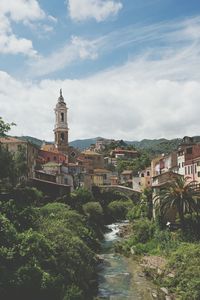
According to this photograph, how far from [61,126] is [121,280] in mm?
84254

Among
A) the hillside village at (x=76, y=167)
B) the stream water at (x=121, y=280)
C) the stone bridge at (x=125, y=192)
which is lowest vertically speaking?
the stream water at (x=121, y=280)

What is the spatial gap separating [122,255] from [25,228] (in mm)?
14401

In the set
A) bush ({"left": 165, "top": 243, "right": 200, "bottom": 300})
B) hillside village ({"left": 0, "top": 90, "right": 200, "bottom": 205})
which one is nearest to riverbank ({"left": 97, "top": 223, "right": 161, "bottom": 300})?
bush ({"left": 165, "top": 243, "right": 200, "bottom": 300})

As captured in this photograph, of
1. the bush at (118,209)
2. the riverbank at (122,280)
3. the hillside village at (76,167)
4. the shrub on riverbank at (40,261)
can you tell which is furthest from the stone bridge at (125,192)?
the shrub on riverbank at (40,261)

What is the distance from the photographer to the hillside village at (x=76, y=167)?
66.0m

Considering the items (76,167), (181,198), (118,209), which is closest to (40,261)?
(181,198)

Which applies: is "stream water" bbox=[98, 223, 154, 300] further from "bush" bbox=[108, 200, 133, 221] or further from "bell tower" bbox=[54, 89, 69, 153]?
"bell tower" bbox=[54, 89, 69, 153]

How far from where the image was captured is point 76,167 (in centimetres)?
10275

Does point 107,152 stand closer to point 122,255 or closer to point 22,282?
point 122,255

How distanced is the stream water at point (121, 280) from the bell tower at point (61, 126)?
72.3m

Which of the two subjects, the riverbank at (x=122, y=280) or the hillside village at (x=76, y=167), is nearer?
the riverbank at (x=122, y=280)

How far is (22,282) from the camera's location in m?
25.8

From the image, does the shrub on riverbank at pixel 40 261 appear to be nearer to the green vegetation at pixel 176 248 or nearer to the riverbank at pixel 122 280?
the riverbank at pixel 122 280

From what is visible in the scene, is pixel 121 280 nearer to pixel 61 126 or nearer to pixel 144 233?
pixel 144 233
